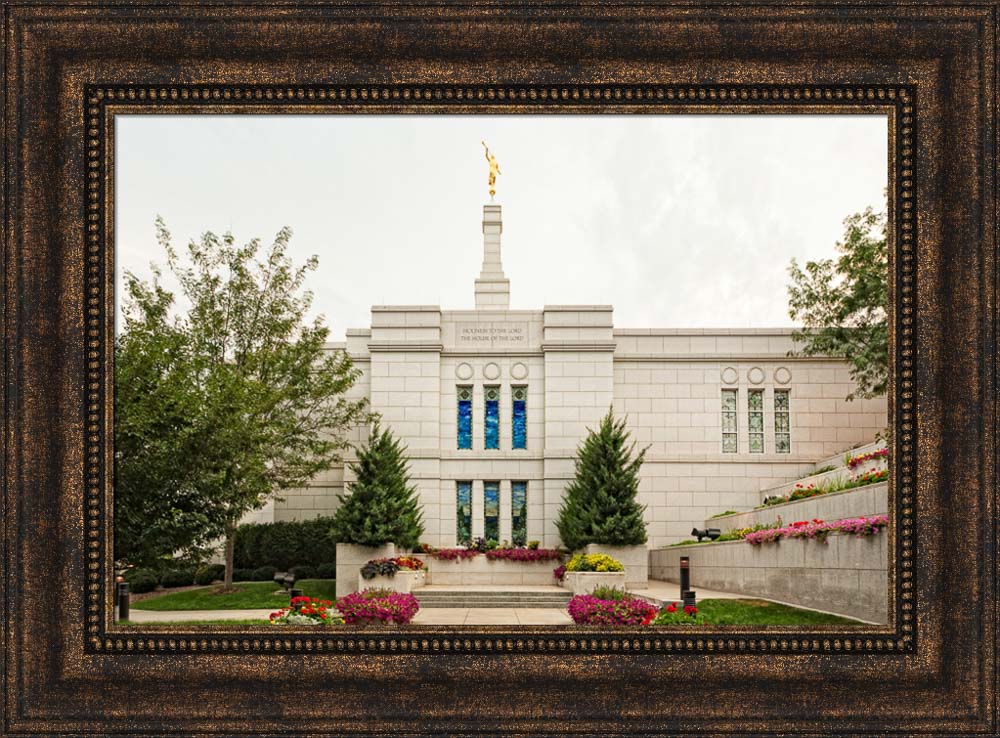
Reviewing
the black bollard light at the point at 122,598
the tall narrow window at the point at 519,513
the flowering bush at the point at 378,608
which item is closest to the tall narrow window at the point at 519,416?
the tall narrow window at the point at 519,513

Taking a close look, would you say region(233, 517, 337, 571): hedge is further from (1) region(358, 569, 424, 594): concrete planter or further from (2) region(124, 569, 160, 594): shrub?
(2) region(124, 569, 160, 594): shrub

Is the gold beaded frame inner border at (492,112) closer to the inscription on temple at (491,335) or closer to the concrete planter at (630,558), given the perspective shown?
Result: the concrete planter at (630,558)

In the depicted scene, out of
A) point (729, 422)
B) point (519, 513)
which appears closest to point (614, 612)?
point (519, 513)

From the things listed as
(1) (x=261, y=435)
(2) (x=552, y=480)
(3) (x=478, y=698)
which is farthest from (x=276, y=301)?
(3) (x=478, y=698)

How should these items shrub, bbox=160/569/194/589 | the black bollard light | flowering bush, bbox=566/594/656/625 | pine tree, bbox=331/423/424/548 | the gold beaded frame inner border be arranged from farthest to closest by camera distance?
pine tree, bbox=331/423/424/548
shrub, bbox=160/569/194/589
flowering bush, bbox=566/594/656/625
the black bollard light
the gold beaded frame inner border

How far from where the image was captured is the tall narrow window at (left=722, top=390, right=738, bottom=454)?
24.1 metres

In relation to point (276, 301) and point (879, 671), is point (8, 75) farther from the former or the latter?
point (276, 301)

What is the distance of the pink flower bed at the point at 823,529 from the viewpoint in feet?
34.8

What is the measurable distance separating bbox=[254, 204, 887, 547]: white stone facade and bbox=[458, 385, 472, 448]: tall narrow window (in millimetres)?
154

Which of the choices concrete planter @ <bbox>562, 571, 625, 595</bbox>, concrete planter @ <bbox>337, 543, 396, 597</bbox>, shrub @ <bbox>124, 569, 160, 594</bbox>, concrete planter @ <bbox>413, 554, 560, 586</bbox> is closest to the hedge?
concrete planter @ <bbox>337, 543, 396, 597</bbox>

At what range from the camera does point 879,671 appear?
544cm

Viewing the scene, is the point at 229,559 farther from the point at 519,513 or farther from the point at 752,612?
the point at 752,612

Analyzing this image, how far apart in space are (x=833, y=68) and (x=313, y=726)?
5.25 metres

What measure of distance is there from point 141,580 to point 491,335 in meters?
16.2
